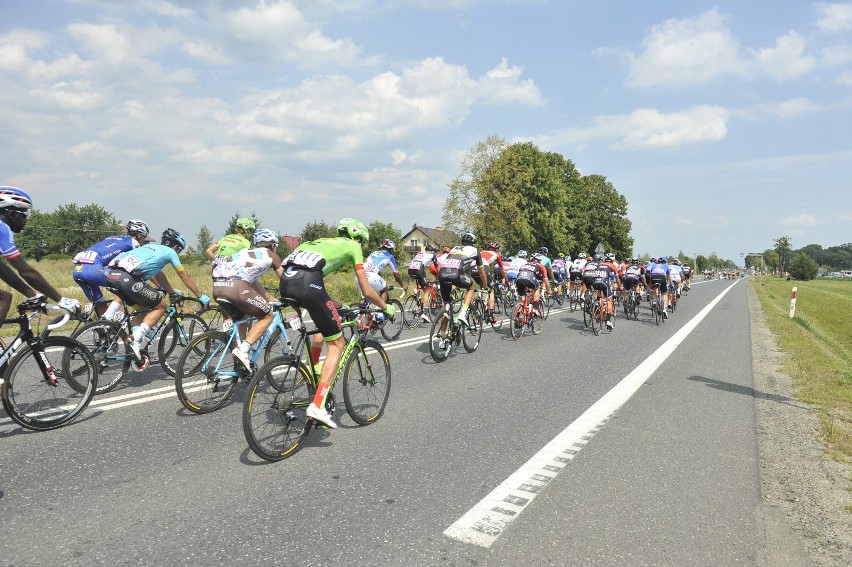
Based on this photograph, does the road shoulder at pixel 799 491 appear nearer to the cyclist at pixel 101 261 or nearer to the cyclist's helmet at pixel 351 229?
the cyclist's helmet at pixel 351 229

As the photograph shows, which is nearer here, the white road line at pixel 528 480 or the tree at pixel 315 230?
the white road line at pixel 528 480

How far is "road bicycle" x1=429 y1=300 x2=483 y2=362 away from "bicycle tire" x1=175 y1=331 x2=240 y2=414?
3465mm

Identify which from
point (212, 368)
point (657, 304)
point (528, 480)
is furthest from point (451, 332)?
point (657, 304)

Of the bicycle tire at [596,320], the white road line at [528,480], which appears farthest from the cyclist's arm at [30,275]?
the bicycle tire at [596,320]

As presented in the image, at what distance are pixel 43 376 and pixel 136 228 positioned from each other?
102 inches

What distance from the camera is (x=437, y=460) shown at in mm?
4250

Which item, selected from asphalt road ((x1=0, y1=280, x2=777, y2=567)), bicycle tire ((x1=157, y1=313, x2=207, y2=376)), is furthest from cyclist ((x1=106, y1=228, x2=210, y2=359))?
asphalt road ((x1=0, y1=280, x2=777, y2=567))

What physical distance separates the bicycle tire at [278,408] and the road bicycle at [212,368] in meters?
1.01

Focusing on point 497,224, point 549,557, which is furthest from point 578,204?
point 549,557

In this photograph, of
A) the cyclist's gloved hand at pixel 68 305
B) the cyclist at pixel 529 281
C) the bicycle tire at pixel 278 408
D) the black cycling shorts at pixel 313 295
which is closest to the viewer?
the bicycle tire at pixel 278 408

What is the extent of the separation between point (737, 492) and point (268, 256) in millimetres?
4900

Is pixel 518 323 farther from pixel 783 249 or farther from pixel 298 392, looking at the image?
pixel 783 249

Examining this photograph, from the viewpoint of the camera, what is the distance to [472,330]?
944 centimetres

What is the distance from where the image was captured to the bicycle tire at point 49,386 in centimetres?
451
